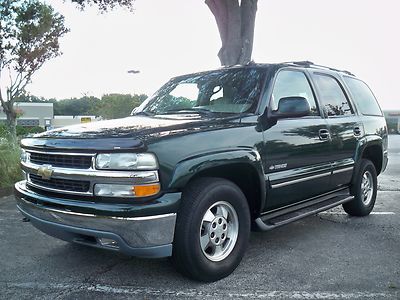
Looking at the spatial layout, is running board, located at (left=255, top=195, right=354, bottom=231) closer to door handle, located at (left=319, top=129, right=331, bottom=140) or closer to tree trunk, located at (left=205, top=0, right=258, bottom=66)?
door handle, located at (left=319, top=129, right=331, bottom=140)

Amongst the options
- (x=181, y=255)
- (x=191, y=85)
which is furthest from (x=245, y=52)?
(x=181, y=255)

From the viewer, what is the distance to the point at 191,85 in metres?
4.91

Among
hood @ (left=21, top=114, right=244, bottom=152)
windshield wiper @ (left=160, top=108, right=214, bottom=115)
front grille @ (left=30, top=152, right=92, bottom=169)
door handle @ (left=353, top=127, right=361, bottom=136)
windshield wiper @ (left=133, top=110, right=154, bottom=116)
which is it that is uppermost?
windshield wiper @ (left=160, top=108, right=214, bottom=115)

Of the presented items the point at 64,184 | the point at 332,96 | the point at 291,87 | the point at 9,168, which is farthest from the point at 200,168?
the point at 9,168

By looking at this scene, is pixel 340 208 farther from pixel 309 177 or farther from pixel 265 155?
pixel 265 155

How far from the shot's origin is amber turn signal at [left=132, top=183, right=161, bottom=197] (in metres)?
3.09

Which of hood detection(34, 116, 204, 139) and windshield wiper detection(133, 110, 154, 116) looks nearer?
hood detection(34, 116, 204, 139)

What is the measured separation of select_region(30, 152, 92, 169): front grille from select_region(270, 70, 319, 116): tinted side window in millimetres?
1970

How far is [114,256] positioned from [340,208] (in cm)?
387

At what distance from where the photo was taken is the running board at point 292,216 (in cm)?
399

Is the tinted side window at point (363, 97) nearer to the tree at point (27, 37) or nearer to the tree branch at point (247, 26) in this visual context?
the tree branch at point (247, 26)

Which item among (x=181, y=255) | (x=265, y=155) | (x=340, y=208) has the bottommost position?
(x=340, y=208)

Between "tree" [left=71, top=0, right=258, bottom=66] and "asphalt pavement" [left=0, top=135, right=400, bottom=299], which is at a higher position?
"tree" [left=71, top=0, right=258, bottom=66]

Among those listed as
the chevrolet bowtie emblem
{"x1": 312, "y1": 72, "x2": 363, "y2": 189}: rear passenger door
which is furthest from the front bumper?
{"x1": 312, "y1": 72, "x2": 363, "y2": 189}: rear passenger door
